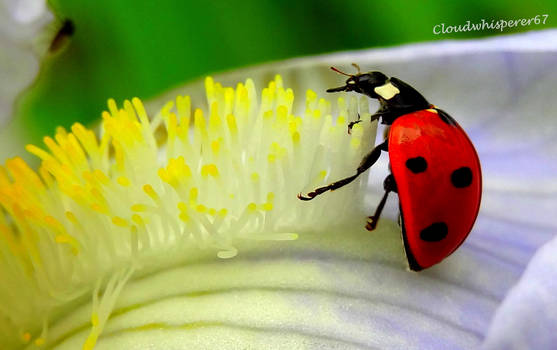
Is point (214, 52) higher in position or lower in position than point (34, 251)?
higher

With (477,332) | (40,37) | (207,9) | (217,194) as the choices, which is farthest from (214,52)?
(477,332)

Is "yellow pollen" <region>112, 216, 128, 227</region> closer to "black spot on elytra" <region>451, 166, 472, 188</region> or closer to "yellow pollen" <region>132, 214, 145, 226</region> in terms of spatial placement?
"yellow pollen" <region>132, 214, 145, 226</region>

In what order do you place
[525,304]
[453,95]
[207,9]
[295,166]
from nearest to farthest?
[525,304], [295,166], [453,95], [207,9]

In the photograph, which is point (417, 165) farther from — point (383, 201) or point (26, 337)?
point (26, 337)

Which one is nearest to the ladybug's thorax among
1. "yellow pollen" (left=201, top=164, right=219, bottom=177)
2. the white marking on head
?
the white marking on head

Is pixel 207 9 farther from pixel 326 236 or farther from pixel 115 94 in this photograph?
pixel 326 236

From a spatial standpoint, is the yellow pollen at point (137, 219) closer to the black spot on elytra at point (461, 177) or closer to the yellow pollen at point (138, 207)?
the yellow pollen at point (138, 207)
